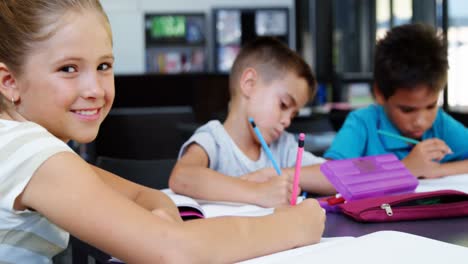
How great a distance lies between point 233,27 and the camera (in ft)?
28.3

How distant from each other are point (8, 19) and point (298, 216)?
52 centimetres

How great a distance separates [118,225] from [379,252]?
32 cm

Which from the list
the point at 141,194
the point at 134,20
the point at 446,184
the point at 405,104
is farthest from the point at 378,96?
the point at 134,20

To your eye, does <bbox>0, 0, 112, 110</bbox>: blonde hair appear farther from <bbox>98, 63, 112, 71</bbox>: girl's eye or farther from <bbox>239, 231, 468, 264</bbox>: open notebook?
<bbox>239, 231, 468, 264</bbox>: open notebook

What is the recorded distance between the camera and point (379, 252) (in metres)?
0.69

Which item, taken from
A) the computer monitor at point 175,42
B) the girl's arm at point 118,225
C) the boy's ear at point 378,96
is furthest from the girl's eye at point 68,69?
the computer monitor at point 175,42

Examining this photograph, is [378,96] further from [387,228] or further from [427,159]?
[387,228]

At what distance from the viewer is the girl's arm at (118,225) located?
695 mm

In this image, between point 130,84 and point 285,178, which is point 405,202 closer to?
point 285,178

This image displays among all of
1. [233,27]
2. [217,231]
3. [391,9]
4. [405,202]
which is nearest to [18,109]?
[217,231]

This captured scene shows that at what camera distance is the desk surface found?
877 mm

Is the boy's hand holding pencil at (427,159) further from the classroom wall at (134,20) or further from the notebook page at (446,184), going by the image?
the classroom wall at (134,20)

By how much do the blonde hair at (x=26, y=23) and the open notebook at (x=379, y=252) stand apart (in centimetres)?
44

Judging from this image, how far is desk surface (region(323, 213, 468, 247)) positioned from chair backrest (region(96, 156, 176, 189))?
0.74 meters
